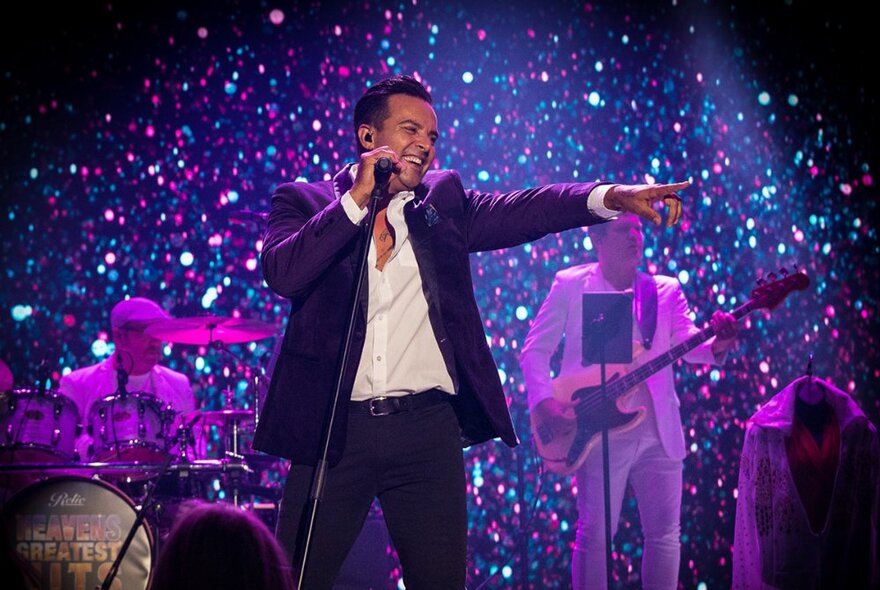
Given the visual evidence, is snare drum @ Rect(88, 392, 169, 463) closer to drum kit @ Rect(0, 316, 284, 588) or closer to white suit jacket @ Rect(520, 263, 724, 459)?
drum kit @ Rect(0, 316, 284, 588)

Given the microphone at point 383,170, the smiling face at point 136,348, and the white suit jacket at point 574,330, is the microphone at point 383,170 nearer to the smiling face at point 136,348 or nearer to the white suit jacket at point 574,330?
the white suit jacket at point 574,330

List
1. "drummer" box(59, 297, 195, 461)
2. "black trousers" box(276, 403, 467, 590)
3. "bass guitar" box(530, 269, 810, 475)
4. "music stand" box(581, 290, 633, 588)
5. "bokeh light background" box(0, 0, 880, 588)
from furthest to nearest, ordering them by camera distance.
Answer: "bokeh light background" box(0, 0, 880, 588)
"drummer" box(59, 297, 195, 461)
"bass guitar" box(530, 269, 810, 475)
"music stand" box(581, 290, 633, 588)
"black trousers" box(276, 403, 467, 590)

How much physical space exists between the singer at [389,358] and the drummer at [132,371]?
3553mm

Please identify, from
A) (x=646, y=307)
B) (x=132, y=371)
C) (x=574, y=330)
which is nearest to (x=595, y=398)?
(x=574, y=330)

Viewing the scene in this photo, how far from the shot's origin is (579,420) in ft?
18.1

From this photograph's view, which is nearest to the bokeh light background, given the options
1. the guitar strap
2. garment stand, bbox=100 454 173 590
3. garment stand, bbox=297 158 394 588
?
the guitar strap

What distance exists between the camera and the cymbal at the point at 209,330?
5625mm

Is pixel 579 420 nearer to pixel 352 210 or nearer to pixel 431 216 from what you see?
pixel 431 216

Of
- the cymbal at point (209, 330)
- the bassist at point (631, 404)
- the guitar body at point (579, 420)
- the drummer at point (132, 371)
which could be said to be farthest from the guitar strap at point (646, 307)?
the drummer at point (132, 371)

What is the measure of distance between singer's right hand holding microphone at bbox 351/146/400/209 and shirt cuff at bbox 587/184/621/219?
0.64 m

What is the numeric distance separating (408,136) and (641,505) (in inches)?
128

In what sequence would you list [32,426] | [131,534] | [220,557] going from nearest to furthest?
1. [220,557]
2. [131,534]
3. [32,426]

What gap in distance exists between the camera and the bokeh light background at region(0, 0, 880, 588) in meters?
6.80

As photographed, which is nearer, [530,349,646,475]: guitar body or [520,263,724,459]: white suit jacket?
[530,349,646,475]: guitar body
